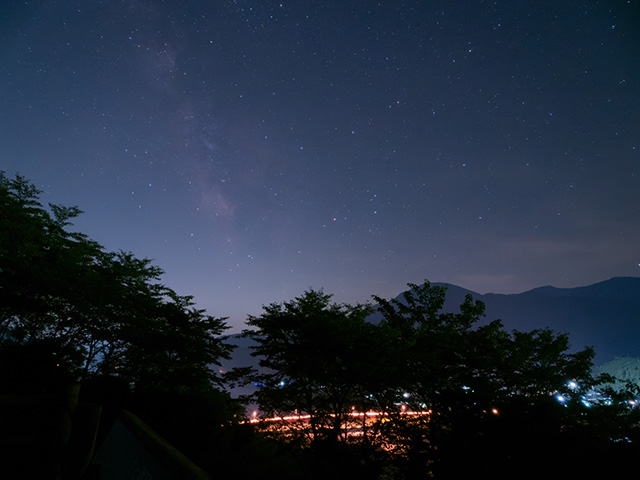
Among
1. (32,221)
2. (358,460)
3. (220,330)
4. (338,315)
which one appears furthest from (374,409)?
(32,221)

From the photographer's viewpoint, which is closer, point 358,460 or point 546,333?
point 358,460

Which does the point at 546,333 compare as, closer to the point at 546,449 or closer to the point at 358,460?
the point at 358,460

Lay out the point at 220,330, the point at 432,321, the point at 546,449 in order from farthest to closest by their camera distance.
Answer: the point at 220,330
the point at 432,321
the point at 546,449

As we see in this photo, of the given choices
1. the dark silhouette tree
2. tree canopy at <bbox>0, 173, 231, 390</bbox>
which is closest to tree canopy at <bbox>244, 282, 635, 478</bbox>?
the dark silhouette tree

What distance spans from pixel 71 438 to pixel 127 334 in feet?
32.6

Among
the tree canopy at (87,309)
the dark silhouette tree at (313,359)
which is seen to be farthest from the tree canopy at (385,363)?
the tree canopy at (87,309)

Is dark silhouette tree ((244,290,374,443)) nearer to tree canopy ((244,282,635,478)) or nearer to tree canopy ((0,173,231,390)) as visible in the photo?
Answer: tree canopy ((244,282,635,478))

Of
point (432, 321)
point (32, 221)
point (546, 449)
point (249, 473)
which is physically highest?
point (32, 221)

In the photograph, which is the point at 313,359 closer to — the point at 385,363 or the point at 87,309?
the point at 385,363

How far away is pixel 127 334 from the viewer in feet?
39.2

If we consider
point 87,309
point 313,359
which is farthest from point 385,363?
point 87,309

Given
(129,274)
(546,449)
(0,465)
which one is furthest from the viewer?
(129,274)

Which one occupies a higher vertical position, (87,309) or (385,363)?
(87,309)

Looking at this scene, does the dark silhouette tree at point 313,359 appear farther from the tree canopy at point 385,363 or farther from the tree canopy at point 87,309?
the tree canopy at point 87,309
